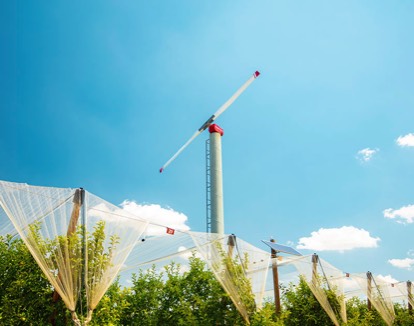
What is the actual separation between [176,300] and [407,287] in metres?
13.3

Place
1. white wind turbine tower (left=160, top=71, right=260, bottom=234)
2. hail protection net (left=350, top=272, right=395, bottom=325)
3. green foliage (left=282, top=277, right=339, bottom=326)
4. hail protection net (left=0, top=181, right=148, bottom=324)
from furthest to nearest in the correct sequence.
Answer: white wind turbine tower (left=160, top=71, right=260, bottom=234) < hail protection net (left=350, top=272, right=395, bottom=325) < green foliage (left=282, top=277, right=339, bottom=326) < hail protection net (left=0, top=181, right=148, bottom=324)

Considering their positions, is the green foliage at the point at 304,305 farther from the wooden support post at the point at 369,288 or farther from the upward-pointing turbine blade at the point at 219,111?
the upward-pointing turbine blade at the point at 219,111

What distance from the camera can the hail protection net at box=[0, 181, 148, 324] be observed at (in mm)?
6105

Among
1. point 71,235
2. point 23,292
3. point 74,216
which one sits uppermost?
point 74,216

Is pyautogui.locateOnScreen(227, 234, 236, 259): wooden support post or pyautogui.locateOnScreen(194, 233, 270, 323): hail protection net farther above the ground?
pyautogui.locateOnScreen(227, 234, 236, 259): wooden support post

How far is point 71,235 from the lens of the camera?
643cm

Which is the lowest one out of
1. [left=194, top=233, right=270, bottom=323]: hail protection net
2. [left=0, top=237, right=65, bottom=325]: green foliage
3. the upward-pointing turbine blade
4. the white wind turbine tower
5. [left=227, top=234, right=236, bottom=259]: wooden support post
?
[left=0, top=237, right=65, bottom=325]: green foliage

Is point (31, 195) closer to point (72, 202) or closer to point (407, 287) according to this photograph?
point (72, 202)

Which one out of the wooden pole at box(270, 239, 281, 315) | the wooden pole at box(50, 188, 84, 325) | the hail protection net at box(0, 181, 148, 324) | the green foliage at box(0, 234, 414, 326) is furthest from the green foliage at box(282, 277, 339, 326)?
the wooden pole at box(50, 188, 84, 325)

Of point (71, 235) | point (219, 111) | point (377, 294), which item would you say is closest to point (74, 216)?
point (71, 235)

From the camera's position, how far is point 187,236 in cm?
884

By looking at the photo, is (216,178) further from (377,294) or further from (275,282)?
(275,282)

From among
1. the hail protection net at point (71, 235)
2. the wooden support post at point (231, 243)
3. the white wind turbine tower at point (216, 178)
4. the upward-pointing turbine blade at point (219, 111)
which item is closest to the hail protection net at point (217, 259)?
the wooden support post at point (231, 243)

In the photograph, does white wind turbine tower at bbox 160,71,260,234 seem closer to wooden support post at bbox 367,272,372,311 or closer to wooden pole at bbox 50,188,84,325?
wooden support post at bbox 367,272,372,311
